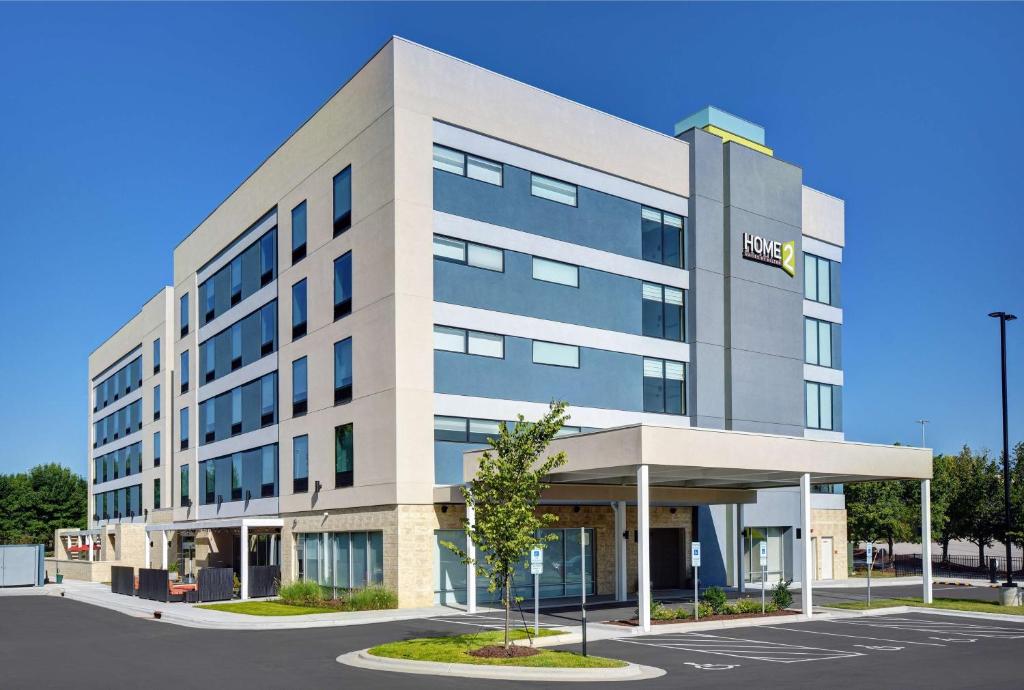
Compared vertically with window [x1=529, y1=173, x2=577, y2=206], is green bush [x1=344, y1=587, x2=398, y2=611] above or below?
below

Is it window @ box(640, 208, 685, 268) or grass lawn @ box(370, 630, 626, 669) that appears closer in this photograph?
grass lawn @ box(370, 630, 626, 669)

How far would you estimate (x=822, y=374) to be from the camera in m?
49.6

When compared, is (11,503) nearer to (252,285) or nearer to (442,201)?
(252,285)

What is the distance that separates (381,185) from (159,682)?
67.3 ft

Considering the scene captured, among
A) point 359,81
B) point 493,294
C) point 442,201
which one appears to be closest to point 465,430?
point 493,294

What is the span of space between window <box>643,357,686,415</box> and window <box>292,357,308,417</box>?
1406cm

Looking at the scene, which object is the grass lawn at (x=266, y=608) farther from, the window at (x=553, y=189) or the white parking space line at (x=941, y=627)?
the window at (x=553, y=189)

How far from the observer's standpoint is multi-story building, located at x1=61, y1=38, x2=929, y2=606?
1372 inches

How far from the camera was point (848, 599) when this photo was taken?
37.9m

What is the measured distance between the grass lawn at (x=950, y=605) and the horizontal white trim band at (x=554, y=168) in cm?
1749

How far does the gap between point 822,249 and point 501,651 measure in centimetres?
3449

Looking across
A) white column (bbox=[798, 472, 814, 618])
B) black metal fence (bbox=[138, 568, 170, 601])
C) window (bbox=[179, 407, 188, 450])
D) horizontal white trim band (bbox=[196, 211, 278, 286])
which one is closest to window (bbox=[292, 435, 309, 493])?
black metal fence (bbox=[138, 568, 170, 601])

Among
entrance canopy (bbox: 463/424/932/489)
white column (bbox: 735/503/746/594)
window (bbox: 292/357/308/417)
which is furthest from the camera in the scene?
window (bbox: 292/357/308/417)

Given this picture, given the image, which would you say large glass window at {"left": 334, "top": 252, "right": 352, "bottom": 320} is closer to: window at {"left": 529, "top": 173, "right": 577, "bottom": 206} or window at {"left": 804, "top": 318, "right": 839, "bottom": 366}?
window at {"left": 529, "top": 173, "right": 577, "bottom": 206}
